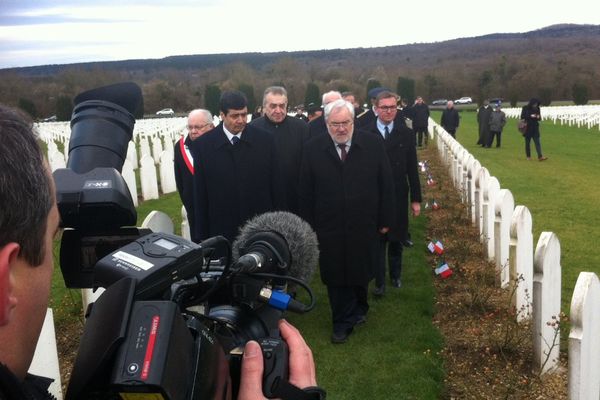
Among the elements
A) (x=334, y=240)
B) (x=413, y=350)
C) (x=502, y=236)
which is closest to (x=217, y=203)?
(x=334, y=240)

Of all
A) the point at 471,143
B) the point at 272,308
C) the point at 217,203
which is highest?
the point at 272,308

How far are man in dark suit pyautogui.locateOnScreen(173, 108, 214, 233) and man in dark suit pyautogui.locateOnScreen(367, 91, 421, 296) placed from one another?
1.76m

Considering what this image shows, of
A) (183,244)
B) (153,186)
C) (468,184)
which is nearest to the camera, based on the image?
(183,244)

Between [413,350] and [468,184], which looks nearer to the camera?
[413,350]

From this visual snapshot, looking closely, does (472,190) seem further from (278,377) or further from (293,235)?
(278,377)

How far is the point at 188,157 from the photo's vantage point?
6602mm

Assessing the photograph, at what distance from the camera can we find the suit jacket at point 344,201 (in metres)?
5.50

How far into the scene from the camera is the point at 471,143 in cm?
2700

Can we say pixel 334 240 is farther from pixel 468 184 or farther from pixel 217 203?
pixel 468 184

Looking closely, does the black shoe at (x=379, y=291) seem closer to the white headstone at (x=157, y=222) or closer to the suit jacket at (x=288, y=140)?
the suit jacket at (x=288, y=140)

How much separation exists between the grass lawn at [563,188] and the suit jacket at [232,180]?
3.00 meters

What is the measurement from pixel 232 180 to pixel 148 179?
8.63m

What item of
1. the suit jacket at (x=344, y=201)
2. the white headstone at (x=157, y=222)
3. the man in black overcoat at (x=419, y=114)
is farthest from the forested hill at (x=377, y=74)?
the man in black overcoat at (x=419, y=114)

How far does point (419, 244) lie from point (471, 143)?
1903 centimetres
